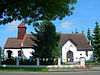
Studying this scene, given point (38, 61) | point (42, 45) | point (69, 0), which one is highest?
point (69, 0)

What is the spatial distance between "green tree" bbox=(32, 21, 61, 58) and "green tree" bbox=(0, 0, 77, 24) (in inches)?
333

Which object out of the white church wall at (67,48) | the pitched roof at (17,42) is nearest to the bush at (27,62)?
the white church wall at (67,48)

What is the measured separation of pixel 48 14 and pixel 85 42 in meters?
25.4

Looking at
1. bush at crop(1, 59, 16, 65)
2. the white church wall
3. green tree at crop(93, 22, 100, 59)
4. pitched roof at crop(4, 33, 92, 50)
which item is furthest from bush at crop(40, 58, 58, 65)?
green tree at crop(93, 22, 100, 59)

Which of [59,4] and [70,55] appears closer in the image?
[59,4]

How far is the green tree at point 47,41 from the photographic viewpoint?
67.6 feet

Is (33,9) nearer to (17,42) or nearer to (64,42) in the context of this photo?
(64,42)

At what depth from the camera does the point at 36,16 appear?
39.9 feet

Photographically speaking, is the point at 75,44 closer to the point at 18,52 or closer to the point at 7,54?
the point at 18,52

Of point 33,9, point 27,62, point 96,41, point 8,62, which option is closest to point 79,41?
point 96,41

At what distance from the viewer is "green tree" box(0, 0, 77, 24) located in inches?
406

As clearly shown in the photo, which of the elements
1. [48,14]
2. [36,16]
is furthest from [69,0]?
[36,16]

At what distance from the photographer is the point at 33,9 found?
11305 millimetres

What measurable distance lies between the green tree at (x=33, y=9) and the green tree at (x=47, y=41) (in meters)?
8.46
